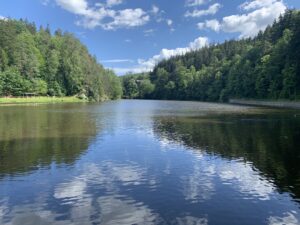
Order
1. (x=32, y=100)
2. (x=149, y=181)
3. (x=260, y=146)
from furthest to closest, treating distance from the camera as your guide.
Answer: (x=32, y=100) < (x=260, y=146) < (x=149, y=181)

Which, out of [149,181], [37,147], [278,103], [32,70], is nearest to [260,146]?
[149,181]

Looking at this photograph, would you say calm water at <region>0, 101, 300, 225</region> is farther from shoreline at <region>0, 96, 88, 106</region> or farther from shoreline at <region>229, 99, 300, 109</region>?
shoreline at <region>0, 96, 88, 106</region>

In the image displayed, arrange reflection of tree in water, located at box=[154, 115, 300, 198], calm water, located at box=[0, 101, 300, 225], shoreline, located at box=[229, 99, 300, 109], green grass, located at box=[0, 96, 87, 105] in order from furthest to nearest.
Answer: green grass, located at box=[0, 96, 87, 105], shoreline, located at box=[229, 99, 300, 109], reflection of tree in water, located at box=[154, 115, 300, 198], calm water, located at box=[0, 101, 300, 225]

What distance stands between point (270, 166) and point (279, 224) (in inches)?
417

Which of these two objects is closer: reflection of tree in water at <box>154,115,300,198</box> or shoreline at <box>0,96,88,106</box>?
reflection of tree in water at <box>154,115,300,198</box>

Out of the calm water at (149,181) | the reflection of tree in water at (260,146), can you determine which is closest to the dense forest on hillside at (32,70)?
the reflection of tree in water at (260,146)

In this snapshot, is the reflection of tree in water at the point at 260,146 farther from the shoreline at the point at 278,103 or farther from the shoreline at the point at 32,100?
the shoreline at the point at 32,100

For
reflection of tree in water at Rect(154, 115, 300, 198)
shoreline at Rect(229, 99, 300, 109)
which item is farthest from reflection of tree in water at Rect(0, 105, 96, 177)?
shoreline at Rect(229, 99, 300, 109)

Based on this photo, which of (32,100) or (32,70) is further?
(32,70)

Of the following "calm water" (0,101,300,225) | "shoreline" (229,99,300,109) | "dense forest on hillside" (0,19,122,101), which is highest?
"dense forest on hillside" (0,19,122,101)

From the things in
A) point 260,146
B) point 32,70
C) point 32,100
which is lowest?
point 260,146

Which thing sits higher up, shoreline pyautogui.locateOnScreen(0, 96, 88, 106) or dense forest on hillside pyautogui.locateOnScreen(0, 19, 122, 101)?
dense forest on hillside pyautogui.locateOnScreen(0, 19, 122, 101)

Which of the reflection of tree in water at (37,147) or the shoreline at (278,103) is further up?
the shoreline at (278,103)

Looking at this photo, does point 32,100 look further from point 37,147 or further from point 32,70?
point 37,147
